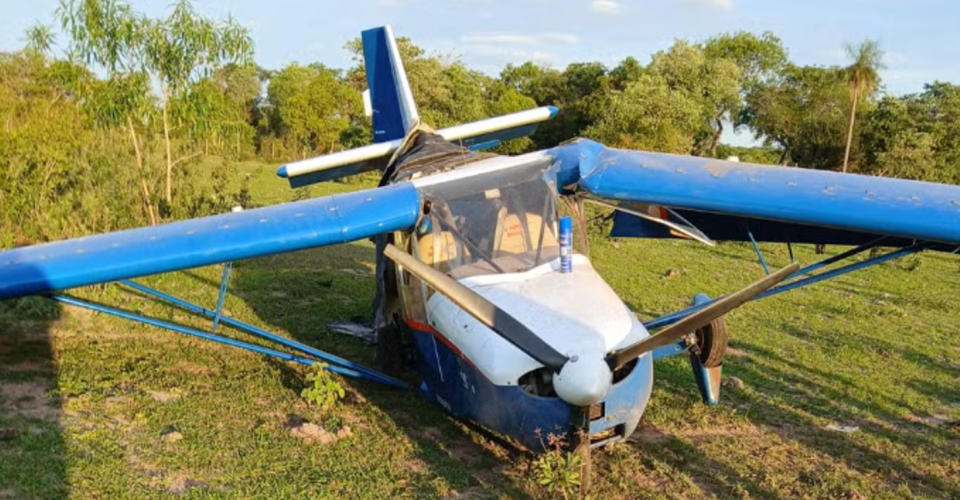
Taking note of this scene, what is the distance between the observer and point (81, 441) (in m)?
5.85

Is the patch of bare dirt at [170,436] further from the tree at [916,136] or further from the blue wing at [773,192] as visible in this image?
the tree at [916,136]

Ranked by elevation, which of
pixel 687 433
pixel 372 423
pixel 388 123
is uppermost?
pixel 388 123

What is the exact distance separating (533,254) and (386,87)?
6845 mm

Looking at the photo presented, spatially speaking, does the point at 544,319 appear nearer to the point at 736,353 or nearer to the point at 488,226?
the point at 488,226

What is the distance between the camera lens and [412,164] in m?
8.22

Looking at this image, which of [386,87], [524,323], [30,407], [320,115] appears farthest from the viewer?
[320,115]

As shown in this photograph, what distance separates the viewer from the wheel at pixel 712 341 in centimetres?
637

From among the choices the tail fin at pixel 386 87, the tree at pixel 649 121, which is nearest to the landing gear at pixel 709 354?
the tail fin at pixel 386 87

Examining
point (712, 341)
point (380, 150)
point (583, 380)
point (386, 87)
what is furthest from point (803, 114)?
point (583, 380)

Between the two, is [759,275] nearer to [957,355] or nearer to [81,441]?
[957,355]

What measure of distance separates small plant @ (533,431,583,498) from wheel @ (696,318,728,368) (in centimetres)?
210

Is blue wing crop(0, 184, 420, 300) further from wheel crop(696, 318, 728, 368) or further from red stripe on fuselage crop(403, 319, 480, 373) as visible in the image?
wheel crop(696, 318, 728, 368)

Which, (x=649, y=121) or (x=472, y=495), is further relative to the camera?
(x=649, y=121)

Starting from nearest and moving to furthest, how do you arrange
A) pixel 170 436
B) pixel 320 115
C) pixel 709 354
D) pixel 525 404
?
pixel 525 404 → pixel 170 436 → pixel 709 354 → pixel 320 115
